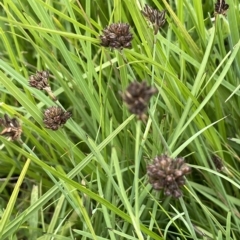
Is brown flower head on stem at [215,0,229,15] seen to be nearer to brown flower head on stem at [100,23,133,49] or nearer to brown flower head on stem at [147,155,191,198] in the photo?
brown flower head on stem at [100,23,133,49]

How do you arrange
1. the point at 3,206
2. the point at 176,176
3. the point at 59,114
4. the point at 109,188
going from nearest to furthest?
the point at 176,176, the point at 59,114, the point at 109,188, the point at 3,206

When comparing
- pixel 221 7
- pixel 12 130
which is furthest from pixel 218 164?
pixel 12 130

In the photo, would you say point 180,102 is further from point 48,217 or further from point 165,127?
point 48,217

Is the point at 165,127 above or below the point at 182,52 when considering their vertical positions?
below

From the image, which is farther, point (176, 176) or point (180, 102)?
point (180, 102)

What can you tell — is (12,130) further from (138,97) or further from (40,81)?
(138,97)

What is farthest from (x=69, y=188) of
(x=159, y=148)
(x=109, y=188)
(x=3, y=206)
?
(x=3, y=206)

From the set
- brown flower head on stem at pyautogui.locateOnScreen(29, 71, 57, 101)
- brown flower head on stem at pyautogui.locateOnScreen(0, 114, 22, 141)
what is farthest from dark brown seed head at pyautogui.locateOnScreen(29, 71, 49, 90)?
brown flower head on stem at pyautogui.locateOnScreen(0, 114, 22, 141)
